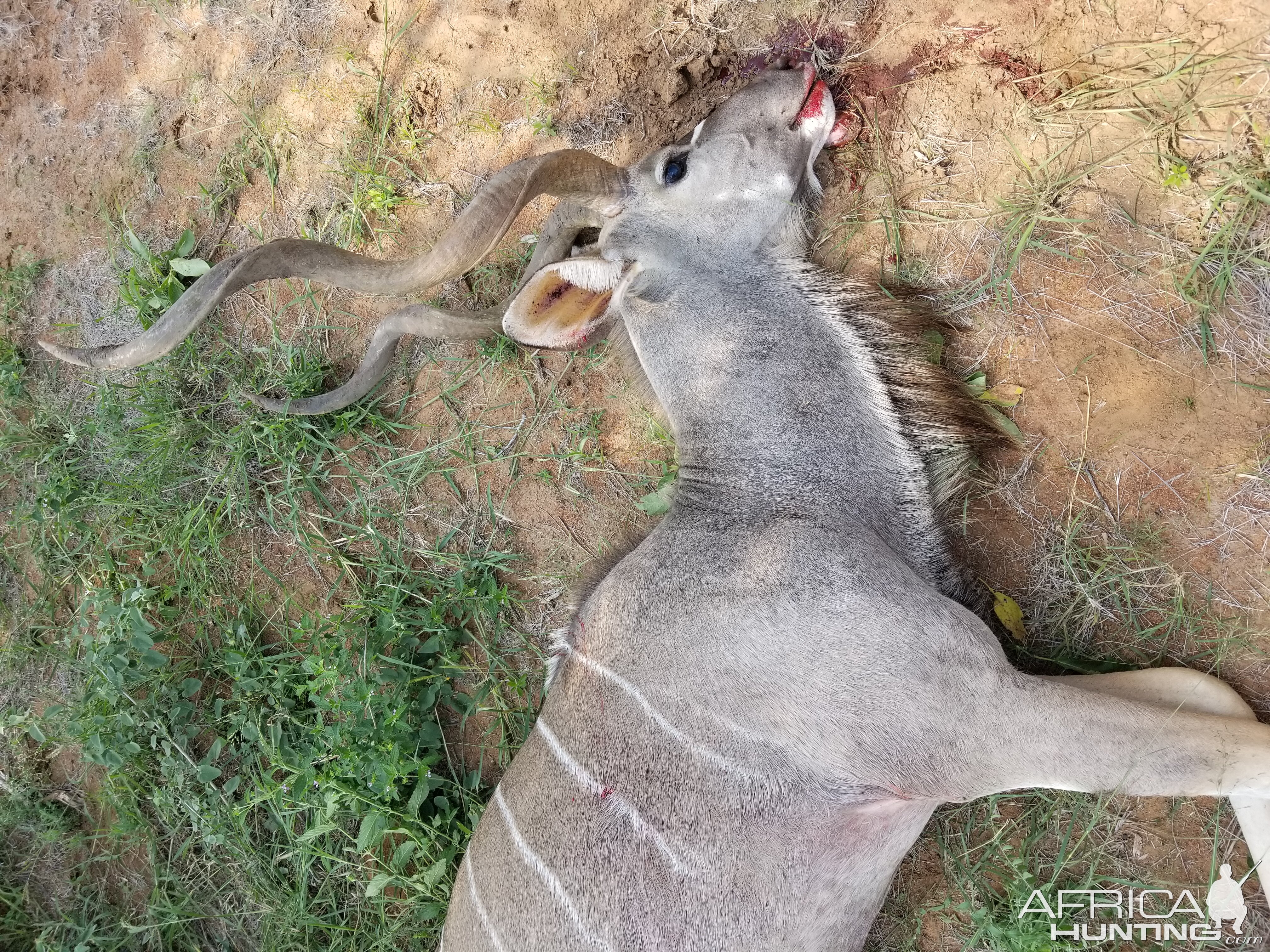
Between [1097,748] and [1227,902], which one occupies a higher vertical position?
[1097,748]

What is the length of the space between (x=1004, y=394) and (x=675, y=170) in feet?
4.97

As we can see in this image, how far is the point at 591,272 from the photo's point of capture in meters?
3.18

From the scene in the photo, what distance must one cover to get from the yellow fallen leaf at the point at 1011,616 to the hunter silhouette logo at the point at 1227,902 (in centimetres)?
103

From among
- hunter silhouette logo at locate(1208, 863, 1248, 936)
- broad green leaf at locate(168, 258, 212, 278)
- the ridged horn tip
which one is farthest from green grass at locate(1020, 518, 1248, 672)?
broad green leaf at locate(168, 258, 212, 278)

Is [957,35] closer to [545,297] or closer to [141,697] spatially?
[545,297]

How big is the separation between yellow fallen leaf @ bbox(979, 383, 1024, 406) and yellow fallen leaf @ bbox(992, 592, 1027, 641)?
0.74 meters

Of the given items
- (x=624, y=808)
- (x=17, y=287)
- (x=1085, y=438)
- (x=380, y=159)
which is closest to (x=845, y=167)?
(x=1085, y=438)

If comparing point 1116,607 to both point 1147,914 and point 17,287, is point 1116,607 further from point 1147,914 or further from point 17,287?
point 17,287

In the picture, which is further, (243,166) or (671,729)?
(243,166)

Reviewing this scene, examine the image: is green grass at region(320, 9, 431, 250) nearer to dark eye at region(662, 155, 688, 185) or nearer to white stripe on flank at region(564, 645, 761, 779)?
dark eye at region(662, 155, 688, 185)

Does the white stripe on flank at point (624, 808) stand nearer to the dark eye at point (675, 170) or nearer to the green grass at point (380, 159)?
the dark eye at point (675, 170)

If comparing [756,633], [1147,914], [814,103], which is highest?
[814,103]

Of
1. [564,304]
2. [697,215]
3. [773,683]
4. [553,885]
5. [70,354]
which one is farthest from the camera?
[564,304]

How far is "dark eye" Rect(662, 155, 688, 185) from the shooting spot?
3.22 meters
